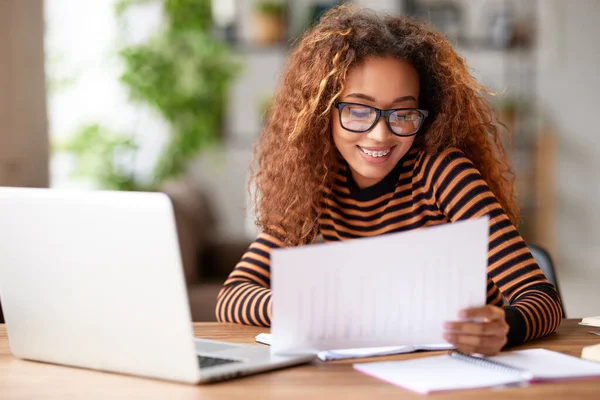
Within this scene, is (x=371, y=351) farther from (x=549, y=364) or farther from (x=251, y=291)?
(x=251, y=291)

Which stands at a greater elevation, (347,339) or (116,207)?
(116,207)

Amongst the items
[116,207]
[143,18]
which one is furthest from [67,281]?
[143,18]

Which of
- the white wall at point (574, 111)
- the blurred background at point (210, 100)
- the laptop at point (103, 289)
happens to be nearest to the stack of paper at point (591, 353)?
the laptop at point (103, 289)

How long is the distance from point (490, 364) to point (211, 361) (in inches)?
15.2

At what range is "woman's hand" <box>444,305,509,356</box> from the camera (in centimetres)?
117

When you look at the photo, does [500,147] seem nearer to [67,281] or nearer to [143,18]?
[67,281]

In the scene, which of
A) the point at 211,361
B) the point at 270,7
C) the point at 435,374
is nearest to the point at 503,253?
the point at 435,374

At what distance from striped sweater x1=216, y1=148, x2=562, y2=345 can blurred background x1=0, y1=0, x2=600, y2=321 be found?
0.57m

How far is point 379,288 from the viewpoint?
3.70 feet

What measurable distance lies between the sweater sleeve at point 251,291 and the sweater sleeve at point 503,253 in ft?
1.25

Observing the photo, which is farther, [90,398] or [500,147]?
[500,147]

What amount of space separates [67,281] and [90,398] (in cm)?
19

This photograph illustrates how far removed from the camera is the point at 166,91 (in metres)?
4.68

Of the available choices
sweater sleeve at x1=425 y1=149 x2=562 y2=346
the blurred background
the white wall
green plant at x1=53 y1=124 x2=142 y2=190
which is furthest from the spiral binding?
the white wall
